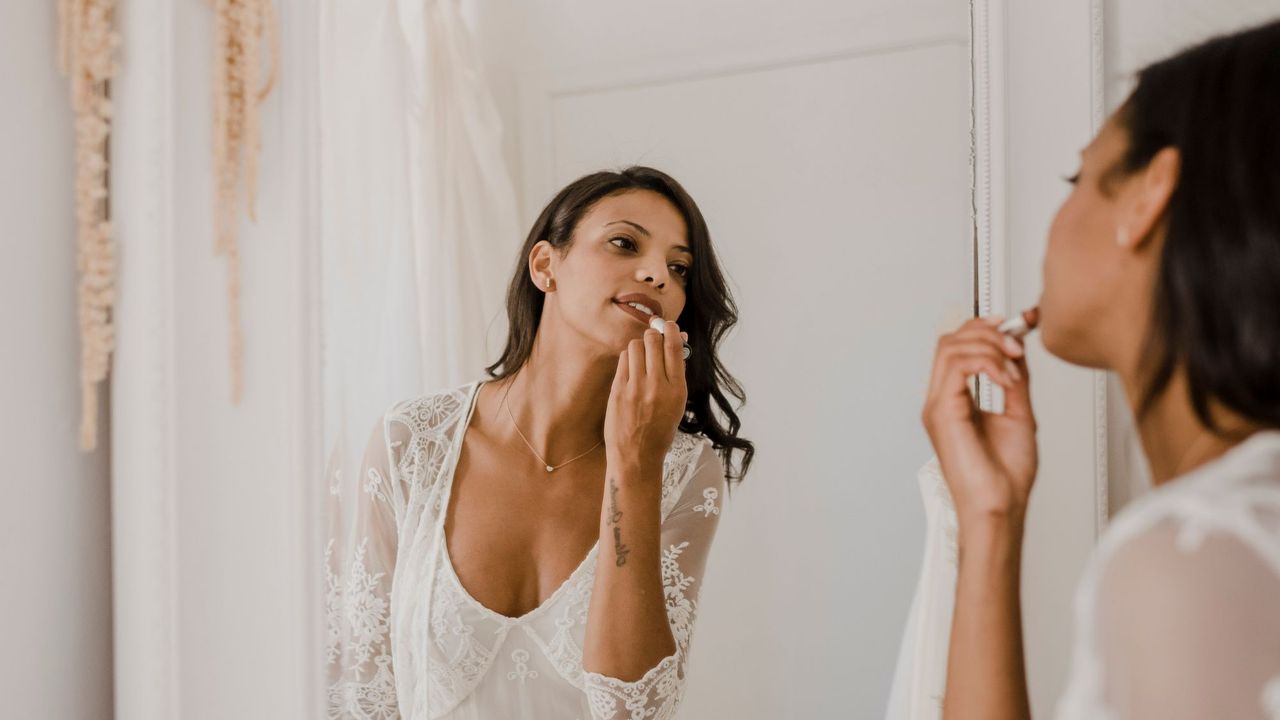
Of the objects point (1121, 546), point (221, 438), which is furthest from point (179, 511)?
point (1121, 546)

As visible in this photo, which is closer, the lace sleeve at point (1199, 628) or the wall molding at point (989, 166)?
the lace sleeve at point (1199, 628)

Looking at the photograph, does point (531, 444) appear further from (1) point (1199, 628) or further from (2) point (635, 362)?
(1) point (1199, 628)

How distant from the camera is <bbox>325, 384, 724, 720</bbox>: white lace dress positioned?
0.86 meters

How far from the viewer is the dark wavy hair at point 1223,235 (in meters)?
0.55

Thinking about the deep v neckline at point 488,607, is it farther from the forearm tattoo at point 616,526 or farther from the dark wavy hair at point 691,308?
the dark wavy hair at point 691,308

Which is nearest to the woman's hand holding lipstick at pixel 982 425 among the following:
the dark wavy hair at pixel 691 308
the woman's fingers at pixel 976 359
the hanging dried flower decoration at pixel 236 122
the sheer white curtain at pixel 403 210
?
the woman's fingers at pixel 976 359

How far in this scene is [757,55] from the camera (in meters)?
0.97

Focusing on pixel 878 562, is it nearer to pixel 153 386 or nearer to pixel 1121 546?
pixel 1121 546

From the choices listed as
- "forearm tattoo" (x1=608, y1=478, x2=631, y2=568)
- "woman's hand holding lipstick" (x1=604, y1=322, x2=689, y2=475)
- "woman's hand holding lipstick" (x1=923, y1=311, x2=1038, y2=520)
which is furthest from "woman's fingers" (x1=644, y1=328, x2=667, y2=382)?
"woman's hand holding lipstick" (x1=923, y1=311, x2=1038, y2=520)

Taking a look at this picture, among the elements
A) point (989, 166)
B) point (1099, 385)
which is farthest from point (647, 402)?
point (1099, 385)

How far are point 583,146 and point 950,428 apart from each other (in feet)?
1.50

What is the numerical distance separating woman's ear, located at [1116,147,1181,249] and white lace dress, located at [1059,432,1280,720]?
6.6 inches

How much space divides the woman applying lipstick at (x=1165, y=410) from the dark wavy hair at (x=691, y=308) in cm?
23

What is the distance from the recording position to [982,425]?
0.81m
